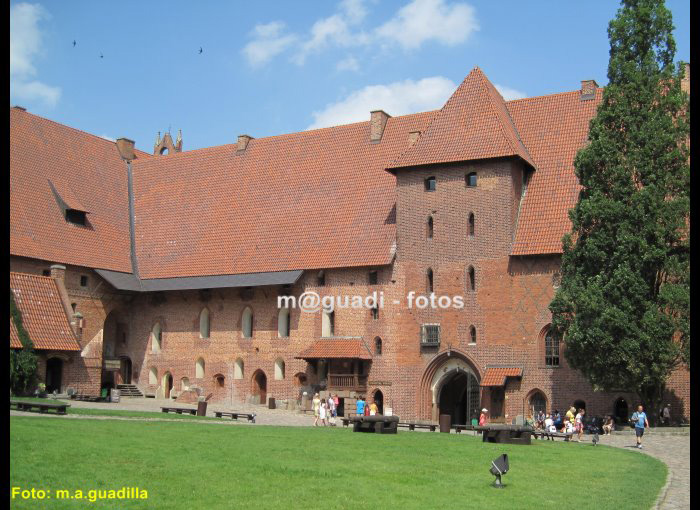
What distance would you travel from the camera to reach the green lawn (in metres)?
17.8

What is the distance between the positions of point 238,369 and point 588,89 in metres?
22.9

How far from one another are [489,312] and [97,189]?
82.7 ft

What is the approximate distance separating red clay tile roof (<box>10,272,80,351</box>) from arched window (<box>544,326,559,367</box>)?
22.5 m

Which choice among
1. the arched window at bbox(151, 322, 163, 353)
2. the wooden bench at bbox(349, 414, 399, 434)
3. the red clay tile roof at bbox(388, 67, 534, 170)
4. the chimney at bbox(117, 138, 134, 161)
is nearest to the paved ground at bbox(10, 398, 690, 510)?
the arched window at bbox(151, 322, 163, 353)

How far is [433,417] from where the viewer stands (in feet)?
139

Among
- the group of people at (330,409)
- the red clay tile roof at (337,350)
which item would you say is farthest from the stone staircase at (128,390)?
the group of people at (330,409)

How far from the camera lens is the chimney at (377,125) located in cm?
4991

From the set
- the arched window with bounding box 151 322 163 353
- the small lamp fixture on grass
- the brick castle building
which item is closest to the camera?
the small lamp fixture on grass

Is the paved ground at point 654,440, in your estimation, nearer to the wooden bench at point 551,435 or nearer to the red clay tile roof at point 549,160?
the wooden bench at point 551,435

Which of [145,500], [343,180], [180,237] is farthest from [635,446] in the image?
[180,237]

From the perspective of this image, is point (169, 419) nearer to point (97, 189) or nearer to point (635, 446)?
point (635, 446)

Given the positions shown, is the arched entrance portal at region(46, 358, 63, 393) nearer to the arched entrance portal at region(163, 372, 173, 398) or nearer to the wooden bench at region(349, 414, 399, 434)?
the arched entrance portal at region(163, 372, 173, 398)

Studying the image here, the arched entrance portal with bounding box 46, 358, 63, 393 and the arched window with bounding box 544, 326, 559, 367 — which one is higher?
the arched window with bounding box 544, 326, 559, 367

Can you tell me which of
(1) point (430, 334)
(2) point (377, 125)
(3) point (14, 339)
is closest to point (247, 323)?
(1) point (430, 334)
